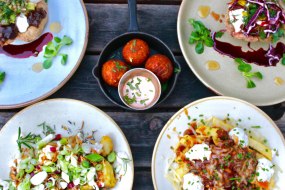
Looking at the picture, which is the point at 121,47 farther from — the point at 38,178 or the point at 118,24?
the point at 38,178

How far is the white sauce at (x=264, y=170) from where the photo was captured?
1775 millimetres

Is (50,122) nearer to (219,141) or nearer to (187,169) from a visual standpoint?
(187,169)

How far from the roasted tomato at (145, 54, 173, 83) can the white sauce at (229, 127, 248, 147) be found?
421mm

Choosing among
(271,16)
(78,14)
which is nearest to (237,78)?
(271,16)

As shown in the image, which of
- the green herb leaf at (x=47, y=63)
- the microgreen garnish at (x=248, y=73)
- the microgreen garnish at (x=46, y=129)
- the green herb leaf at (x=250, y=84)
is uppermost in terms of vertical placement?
the green herb leaf at (x=47, y=63)

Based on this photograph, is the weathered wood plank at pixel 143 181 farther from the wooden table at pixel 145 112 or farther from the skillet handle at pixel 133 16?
the skillet handle at pixel 133 16

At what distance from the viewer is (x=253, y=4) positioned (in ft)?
6.42

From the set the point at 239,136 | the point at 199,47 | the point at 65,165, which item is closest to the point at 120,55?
the point at 199,47

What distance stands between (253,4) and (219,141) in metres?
0.74

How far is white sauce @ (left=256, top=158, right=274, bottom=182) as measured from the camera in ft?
5.82

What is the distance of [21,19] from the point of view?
192 cm

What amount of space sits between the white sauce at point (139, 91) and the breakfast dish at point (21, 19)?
0.55m

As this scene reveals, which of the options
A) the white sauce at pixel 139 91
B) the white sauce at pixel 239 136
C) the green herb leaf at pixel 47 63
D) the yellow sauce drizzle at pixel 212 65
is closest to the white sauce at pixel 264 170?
the white sauce at pixel 239 136

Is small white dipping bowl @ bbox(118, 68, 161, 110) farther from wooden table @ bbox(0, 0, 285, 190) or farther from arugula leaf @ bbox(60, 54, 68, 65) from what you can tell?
arugula leaf @ bbox(60, 54, 68, 65)
